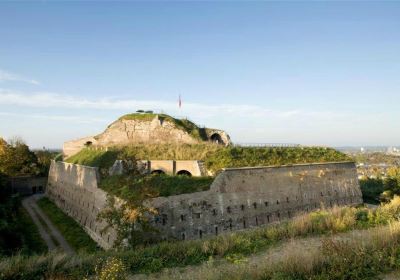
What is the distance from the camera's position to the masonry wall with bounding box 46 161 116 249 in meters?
20.7

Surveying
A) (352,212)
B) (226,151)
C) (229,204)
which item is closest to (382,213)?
(352,212)

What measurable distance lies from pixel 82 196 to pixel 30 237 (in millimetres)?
4554

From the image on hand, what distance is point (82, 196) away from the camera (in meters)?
25.5

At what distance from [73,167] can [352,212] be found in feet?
76.4

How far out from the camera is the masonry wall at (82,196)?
20.7m

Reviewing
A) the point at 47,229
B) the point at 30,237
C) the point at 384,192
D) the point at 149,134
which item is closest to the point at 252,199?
the point at 149,134

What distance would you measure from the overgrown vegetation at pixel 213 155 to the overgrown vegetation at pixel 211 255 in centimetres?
1010

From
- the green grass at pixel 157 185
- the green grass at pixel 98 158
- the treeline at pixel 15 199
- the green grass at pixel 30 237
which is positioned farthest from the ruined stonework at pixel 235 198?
the treeline at pixel 15 199

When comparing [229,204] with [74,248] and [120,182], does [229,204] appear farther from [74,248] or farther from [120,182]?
[74,248]

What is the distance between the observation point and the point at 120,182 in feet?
63.6

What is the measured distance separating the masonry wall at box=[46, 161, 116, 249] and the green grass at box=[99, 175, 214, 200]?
1609 mm

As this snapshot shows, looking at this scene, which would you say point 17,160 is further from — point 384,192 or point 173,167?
point 384,192

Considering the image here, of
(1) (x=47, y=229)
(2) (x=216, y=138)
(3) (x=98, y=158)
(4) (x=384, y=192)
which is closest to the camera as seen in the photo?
(1) (x=47, y=229)

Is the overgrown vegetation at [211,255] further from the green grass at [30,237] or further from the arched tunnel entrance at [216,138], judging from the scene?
the arched tunnel entrance at [216,138]
